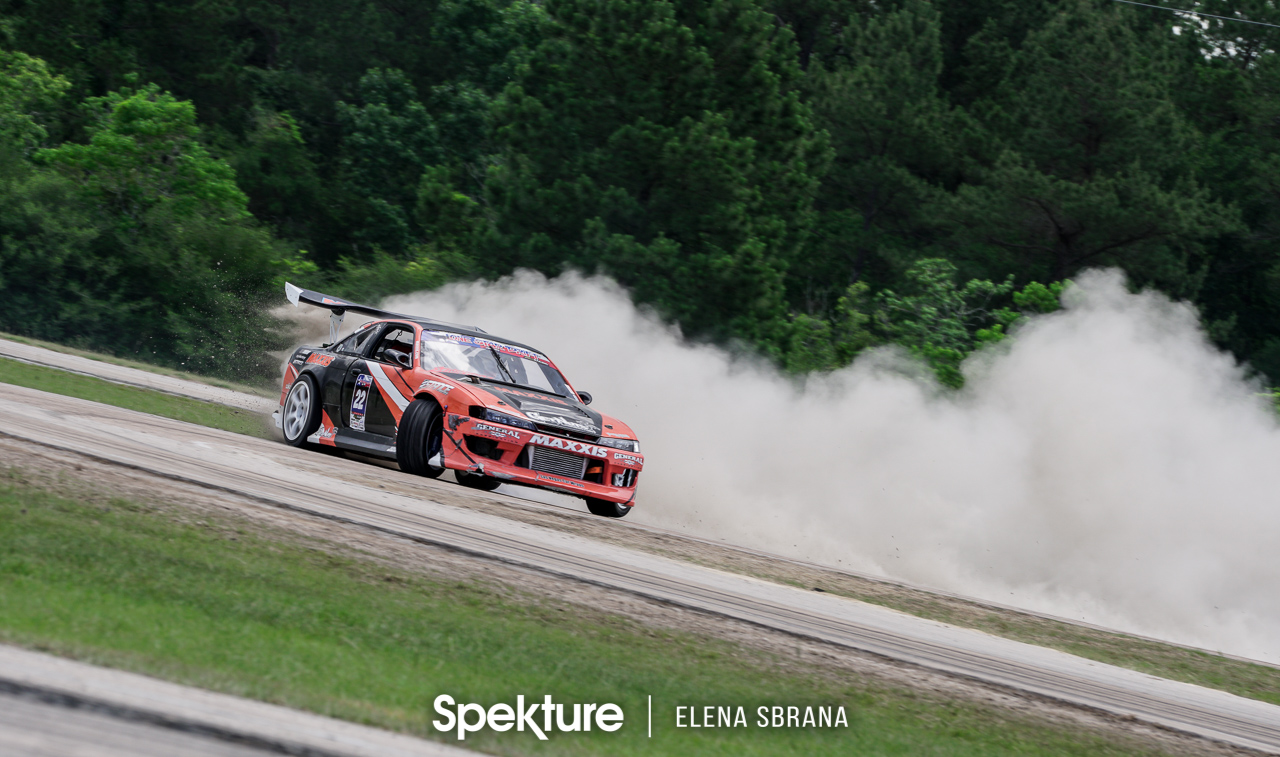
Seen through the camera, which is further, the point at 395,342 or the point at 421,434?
the point at 395,342

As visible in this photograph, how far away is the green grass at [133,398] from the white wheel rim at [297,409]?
87 cm

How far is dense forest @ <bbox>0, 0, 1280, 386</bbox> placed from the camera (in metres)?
29.2

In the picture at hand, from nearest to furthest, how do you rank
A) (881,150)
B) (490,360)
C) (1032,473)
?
1. (490,360)
2. (1032,473)
3. (881,150)

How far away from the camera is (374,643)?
5852 mm

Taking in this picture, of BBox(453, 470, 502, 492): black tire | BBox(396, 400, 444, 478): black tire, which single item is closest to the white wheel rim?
BBox(396, 400, 444, 478): black tire

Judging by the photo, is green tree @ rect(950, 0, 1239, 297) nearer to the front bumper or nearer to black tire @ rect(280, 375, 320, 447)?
the front bumper

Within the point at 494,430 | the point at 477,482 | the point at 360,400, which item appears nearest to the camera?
the point at 494,430

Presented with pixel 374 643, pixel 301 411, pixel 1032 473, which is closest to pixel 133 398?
pixel 301 411

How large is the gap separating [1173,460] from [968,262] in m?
23.2

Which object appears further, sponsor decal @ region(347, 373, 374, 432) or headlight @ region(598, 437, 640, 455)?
sponsor decal @ region(347, 373, 374, 432)

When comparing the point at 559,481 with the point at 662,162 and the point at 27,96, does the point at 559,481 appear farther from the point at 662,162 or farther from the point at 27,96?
the point at 27,96

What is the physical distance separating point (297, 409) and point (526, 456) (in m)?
3.44

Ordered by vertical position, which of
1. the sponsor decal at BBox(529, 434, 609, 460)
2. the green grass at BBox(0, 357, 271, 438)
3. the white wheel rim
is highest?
the sponsor decal at BBox(529, 434, 609, 460)

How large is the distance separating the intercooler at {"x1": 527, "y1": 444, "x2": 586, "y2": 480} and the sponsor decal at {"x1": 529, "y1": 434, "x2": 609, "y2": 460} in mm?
42
